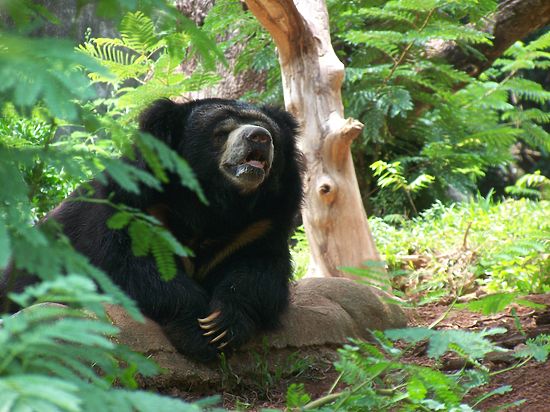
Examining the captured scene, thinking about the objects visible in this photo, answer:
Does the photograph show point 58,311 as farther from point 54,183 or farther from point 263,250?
point 54,183

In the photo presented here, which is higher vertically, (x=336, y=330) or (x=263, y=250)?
(x=263, y=250)

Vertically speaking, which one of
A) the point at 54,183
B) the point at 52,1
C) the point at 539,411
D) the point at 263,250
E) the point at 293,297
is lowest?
the point at 539,411

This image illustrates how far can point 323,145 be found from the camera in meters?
5.89

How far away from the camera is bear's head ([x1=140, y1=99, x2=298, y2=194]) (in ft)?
14.8

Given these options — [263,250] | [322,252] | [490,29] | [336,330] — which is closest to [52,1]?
[263,250]

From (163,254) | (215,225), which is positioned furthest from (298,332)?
(163,254)

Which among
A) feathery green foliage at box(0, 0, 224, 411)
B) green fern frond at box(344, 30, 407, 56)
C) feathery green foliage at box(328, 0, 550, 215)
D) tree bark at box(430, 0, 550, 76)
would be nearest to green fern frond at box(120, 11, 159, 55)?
feathery green foliage at box(0, 0, 224, 411)

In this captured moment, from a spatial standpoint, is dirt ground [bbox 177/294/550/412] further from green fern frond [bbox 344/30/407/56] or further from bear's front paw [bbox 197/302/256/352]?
green fern frond [bbox 344/30/407/56]

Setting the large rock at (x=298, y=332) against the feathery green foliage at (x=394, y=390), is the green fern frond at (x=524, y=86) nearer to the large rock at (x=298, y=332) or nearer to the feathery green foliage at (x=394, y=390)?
the large rock at (x=298, y=332)

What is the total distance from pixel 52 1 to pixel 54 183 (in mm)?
3765

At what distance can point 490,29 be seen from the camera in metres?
8.69

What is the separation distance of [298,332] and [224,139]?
1174mm

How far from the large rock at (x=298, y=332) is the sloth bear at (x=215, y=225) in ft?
0.27

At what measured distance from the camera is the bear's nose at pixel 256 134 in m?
4.47
